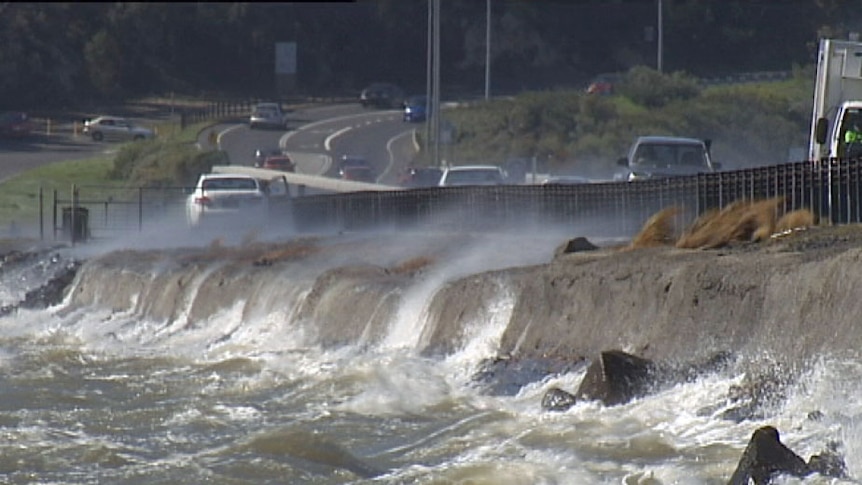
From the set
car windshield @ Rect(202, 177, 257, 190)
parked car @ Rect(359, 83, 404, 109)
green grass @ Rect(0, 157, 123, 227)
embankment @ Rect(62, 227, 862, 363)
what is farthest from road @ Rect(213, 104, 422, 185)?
embankment @ Rect(62, 227, 862, 363)

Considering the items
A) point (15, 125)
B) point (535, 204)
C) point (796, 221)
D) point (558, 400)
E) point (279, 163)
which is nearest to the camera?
point (558, 400)

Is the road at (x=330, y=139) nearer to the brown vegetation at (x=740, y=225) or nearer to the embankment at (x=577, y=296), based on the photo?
the embankment at (x=577, y=296)

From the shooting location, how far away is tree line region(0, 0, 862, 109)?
140ft

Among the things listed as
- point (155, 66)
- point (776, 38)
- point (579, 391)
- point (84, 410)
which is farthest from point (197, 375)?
point (776, 38)

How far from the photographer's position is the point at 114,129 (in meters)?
64.8

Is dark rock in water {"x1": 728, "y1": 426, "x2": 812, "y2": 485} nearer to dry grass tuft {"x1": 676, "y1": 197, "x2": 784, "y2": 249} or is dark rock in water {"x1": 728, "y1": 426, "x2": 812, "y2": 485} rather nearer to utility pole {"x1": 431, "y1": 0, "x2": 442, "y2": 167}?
dry grass tuft {"x1": 676, "y1": 197, "x2": 784, "y2": 249}

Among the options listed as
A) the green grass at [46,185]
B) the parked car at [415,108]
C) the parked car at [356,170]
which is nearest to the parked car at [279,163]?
the parked car at [356,170]

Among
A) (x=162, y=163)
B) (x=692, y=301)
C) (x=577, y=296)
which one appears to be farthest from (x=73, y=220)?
(x=692, y=301)

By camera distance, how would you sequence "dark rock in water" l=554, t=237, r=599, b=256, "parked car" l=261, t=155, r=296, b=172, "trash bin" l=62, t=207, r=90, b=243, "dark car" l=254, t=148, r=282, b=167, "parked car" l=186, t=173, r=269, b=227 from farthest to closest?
"dark car" l=254, t=148, r=282, b=167, "parked car" l=261, t=155, r=296, b=172, "trash bin" l=62, t=207, r=90, b=243, "parked car" l=186, t=173, r=269, b=227, "dark rock in water" l=554, t=237, r=599, b=256

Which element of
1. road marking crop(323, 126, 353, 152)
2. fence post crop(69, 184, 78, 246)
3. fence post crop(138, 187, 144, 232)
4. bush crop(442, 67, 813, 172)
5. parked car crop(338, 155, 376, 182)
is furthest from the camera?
road marking crop(323, 126, 353, 152)

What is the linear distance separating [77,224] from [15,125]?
66.2 ft

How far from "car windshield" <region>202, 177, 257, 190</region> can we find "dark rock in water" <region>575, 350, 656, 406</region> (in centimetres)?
2359

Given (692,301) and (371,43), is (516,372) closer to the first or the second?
(692,301)

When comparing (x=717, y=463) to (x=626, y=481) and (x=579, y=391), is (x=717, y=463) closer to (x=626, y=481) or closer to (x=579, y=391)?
(x=626, y=481)
